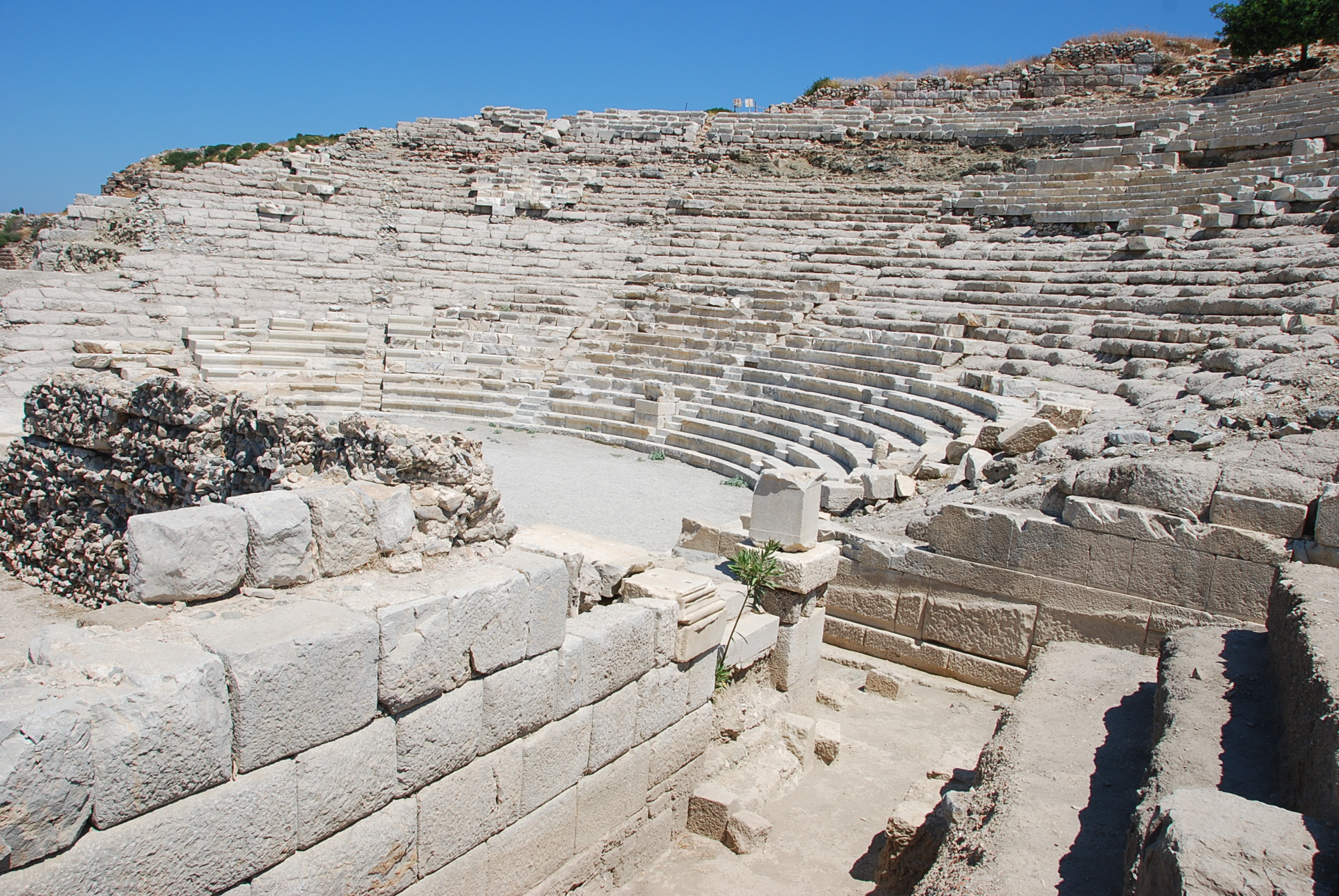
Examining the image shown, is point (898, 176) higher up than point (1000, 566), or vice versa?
point (898, 176)

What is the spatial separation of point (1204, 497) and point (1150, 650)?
1.04 metres

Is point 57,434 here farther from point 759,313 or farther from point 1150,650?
point 759,313

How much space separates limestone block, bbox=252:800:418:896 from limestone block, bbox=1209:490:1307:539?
5.10m

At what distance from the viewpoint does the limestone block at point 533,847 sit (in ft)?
12.3

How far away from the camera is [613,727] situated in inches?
167

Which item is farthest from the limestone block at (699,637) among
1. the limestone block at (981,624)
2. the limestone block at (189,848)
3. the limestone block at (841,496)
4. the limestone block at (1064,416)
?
the limestone block at (1064,416)

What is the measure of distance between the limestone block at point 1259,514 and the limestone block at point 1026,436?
256cm

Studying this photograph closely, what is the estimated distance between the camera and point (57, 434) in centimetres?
550

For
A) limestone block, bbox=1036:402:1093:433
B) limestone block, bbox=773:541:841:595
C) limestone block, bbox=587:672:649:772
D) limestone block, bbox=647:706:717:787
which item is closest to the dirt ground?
limestone block, bbox=647:706:717:787

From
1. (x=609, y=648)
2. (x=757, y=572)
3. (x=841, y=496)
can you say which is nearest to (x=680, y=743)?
(x=609, y=648)

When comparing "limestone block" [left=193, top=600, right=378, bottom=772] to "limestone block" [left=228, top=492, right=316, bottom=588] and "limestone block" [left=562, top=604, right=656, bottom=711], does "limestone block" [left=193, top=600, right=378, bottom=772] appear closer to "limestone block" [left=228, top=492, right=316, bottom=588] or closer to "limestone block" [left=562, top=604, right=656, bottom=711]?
"limestone block" [left=228, top=492, right=316, bottom=588]

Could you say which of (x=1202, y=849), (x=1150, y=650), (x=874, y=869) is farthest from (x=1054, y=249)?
(x=1202, y=849)

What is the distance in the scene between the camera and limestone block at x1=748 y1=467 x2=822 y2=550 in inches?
227

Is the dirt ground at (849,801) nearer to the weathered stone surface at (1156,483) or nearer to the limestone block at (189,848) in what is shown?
the weathered stone surface at (1156,483)
